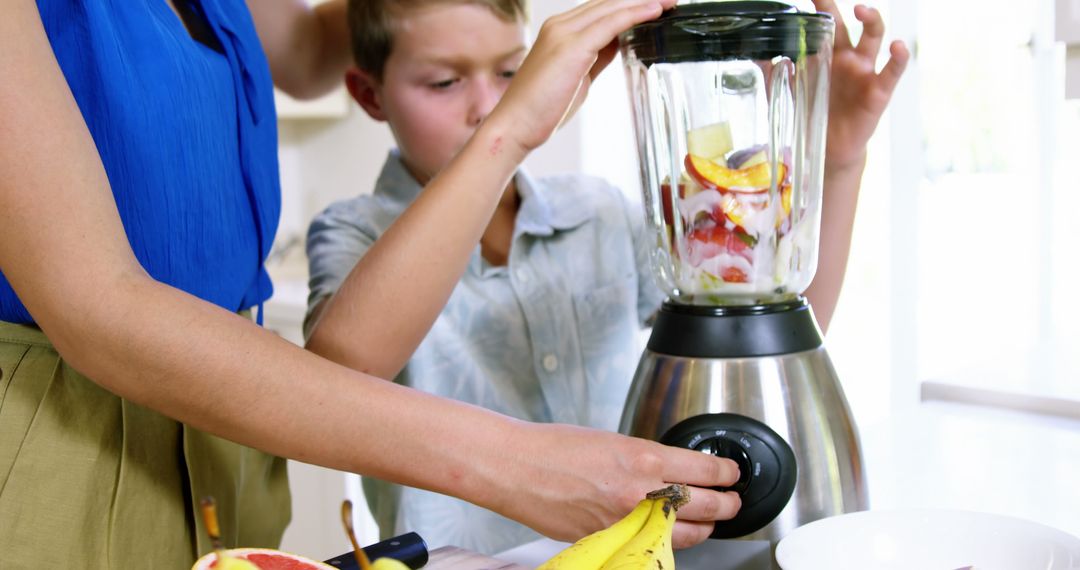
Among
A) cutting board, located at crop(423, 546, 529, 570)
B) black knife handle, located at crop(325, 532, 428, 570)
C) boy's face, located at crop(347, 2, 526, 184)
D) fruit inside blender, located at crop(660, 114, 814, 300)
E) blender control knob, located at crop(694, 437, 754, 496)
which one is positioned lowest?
cutting board, located at crop(423, 546, 529, 570)

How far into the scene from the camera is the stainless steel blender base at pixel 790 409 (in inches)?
26.8

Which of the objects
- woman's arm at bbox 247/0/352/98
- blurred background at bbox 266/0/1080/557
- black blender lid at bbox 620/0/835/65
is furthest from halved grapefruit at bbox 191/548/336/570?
blurred background at bbox 266/0/1080/557

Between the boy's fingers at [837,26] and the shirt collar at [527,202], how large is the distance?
40 cm

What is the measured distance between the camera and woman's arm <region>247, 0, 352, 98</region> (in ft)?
3.77

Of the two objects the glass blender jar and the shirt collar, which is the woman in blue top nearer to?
the glass blender jar

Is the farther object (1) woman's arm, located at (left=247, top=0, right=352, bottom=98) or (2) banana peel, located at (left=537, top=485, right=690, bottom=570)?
(1) woman's arm, located at (left=247, top=0, right=352, bottom=98)

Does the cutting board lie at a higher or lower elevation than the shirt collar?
lower

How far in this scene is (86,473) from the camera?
0.74 m

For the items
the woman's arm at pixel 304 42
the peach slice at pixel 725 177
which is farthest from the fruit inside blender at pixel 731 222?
the woman's arm at pixel 304 42

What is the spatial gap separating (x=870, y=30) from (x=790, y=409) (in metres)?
0.35

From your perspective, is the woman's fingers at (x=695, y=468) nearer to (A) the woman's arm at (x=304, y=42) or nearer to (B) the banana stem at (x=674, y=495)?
(B) the banana stem at (x=674, y=495)

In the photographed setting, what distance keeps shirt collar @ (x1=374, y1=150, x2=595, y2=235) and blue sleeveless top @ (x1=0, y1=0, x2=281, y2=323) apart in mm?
269

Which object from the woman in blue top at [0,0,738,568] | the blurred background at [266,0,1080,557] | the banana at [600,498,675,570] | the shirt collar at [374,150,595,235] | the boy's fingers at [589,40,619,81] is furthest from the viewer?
the blurred background at [266,0,1080,557]

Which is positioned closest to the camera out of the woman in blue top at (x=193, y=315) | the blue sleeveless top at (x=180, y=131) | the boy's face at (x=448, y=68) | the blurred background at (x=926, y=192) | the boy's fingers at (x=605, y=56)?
the woman in blue top at (x=193, y=315)
